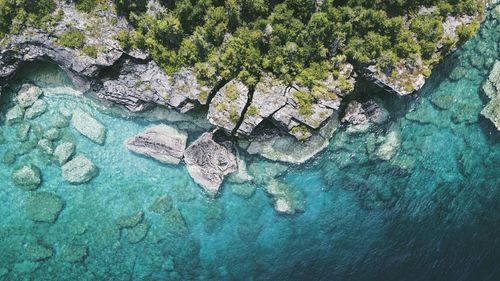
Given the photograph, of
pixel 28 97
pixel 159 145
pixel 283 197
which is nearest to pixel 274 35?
pixel 159 145

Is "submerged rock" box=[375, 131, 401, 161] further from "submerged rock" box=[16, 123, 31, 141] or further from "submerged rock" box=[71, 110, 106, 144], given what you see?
"submerged rock" box=[16, 123, 31, 141]

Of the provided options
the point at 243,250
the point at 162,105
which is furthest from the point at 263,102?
the point at 243,250

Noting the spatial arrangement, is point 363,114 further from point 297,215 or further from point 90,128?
point 90,128

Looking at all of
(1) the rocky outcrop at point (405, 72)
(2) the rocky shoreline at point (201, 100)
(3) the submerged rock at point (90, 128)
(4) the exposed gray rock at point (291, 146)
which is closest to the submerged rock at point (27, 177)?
(2) the rocky shoreline at point (201, 100)

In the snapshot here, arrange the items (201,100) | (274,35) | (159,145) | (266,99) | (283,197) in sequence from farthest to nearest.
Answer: (283,197), (159,145), (201,100), (266,99), (274,35)

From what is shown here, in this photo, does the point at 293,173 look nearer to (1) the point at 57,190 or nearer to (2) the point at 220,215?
(2) the point at 220,215

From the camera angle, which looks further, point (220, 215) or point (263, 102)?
point (220, 215)

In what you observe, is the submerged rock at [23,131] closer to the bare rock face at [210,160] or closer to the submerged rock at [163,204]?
the submerged rock at [163,204]
